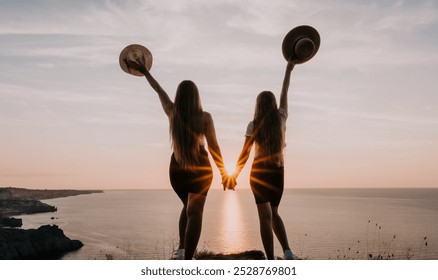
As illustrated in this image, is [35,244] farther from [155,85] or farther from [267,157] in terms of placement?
[267,157]

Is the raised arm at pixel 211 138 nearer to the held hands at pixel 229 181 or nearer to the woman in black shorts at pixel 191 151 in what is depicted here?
the woman in black shorts at pixel 191 151

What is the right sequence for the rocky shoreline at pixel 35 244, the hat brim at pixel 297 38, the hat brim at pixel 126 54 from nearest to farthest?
the hat brim at pixel 126 54 < the hat brim at pixel 297 38 < the rocky shoreline at pixel 35 244

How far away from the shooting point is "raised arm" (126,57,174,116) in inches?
192

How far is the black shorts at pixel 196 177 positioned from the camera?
4664 mm

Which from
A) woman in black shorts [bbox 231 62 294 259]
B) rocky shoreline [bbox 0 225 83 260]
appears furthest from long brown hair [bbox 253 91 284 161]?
rocky shoreline [bbox 0 225 83 260]

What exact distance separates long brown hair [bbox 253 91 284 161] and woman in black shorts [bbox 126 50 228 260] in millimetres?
577

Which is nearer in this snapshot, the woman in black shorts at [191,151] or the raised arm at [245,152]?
the woman in black shorts at [191,151]

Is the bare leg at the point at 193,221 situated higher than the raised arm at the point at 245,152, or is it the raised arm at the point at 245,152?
the raised arm at the point at 245,152

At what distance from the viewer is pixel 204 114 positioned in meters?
4.68

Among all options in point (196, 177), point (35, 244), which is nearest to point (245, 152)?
point (196, 177)

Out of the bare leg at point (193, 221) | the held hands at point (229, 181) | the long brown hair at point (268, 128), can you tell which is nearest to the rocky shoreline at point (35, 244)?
the held hands at point (229, 181)

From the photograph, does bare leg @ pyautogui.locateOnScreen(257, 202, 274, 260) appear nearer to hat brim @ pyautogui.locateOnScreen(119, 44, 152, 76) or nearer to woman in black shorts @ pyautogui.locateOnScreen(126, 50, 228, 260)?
woman in black shorts @ pyautogui.locateOnScreen(126, 50, 228, 260)

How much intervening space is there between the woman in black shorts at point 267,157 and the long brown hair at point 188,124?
0.78 m
